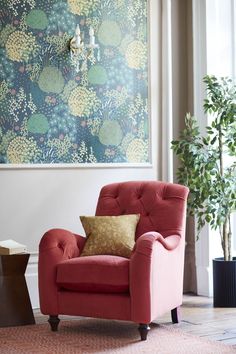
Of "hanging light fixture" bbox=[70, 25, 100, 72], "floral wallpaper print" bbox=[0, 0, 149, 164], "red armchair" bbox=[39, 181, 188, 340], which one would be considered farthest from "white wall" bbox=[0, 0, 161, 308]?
"hanging light fixture" bbox=[70, 25, 100, 72]

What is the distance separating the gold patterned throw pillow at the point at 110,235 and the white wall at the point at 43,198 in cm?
79

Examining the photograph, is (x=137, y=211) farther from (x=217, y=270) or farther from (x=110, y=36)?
(x=110, y=36)

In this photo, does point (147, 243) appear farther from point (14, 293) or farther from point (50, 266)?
point (14, 293)

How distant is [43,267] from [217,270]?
1.47 meters

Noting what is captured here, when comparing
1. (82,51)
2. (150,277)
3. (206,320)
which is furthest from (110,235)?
(82,51)

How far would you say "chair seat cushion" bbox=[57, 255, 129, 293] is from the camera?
Result: 12.1 ft

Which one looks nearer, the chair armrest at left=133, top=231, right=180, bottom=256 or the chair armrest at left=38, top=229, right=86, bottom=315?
the chair armrest at left=133, top=231, right=180, bottom=256

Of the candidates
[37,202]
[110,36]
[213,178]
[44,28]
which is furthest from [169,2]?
[37,202]

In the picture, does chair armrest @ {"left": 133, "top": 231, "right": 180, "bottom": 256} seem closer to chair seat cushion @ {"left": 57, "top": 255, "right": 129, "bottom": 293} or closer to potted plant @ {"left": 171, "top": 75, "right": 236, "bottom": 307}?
chair seat cushion @ {"left": 57, "top": 255, "right": 129, "bottom": 293}

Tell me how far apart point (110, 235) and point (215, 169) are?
116 cm

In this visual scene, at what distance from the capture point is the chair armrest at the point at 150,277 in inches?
143

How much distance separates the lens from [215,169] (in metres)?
4.83

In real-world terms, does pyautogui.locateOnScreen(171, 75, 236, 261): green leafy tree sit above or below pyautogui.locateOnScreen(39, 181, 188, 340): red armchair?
above

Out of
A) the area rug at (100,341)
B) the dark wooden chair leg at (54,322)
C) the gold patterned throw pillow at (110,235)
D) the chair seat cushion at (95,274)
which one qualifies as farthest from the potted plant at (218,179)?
the dark wooden chair leg at (54,322)
